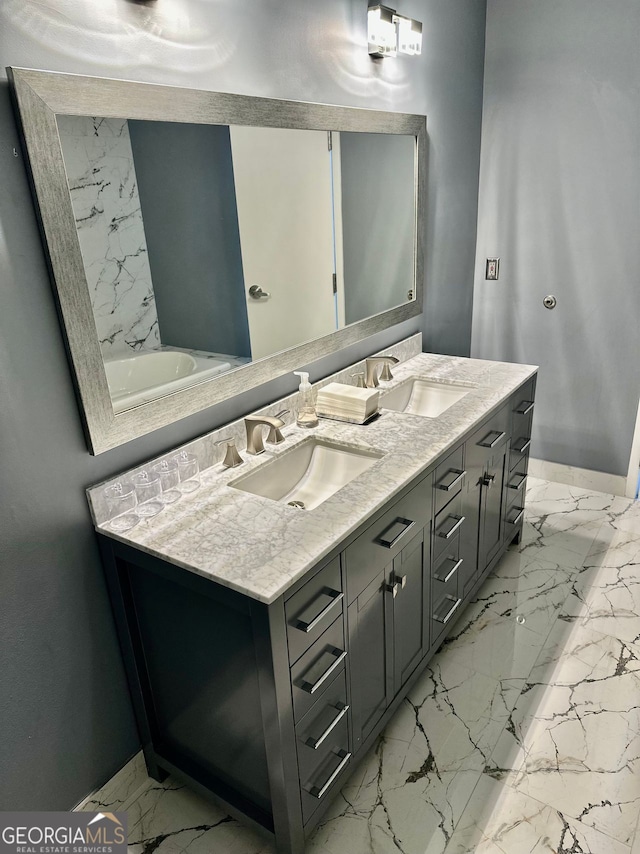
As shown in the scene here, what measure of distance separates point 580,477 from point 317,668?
2.32 metres

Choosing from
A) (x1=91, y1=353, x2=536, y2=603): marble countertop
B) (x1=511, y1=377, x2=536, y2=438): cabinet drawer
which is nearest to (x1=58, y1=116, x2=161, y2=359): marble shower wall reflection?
(x1=91, y1=353, x2=536, y2=603): marble countertop

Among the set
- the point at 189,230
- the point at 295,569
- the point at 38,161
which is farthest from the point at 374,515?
the point at 38,161

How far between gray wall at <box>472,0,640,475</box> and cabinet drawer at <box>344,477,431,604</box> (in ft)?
5.61

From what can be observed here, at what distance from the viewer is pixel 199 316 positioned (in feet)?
5.54

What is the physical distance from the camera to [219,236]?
1729 millimetres

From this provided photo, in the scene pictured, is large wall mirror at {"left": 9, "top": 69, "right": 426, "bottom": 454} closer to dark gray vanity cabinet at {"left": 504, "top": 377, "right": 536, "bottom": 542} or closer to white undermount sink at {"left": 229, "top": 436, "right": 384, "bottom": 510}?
white undermount sink at {"left": 229, "top": 436, "right": 384, "bottom": 510}

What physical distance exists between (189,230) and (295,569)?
0.92m

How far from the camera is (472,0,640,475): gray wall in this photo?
271 cm

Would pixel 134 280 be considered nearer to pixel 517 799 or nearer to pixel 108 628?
pixel 108 628

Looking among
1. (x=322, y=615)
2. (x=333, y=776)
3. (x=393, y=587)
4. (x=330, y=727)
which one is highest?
(x=322, y=615)

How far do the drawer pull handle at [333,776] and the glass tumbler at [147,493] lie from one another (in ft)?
→ 2.53

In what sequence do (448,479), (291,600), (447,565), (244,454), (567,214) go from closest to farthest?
(291,600) < (244,454) < (448,479) < (447,565) < (567,214)

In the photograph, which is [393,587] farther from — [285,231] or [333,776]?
[285,231]

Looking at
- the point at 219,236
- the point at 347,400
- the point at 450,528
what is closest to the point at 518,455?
the point at 450,528
